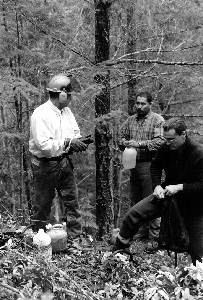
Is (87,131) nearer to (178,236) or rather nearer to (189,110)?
(178,236)

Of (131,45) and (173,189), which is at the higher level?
(131,45)

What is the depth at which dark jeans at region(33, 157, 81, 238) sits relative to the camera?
5.53m

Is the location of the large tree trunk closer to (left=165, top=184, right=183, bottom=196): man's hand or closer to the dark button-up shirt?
the dark button-up shirt

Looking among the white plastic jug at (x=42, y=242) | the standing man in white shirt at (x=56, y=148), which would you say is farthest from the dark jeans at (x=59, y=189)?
the white plastic jug at (x=42, y=242)

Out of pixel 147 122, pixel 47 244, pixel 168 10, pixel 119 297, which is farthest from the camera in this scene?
pixel 168 10

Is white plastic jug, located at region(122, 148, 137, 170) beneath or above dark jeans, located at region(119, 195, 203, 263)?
above

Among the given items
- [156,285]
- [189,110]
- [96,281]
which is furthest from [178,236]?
[189,110]

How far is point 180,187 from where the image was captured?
4.66 m

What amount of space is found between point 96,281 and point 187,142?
80.5 inches

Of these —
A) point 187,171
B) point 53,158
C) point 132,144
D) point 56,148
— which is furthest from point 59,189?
point 187,171

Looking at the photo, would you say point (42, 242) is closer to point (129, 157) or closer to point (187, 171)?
point (187, 171)

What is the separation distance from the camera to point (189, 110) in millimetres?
14930

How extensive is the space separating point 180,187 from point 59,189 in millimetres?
1778

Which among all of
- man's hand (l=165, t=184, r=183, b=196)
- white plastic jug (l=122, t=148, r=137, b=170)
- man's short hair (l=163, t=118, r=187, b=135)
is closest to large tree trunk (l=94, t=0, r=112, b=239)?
white plastic jug (l=122, t=148, r=137, b=170)
